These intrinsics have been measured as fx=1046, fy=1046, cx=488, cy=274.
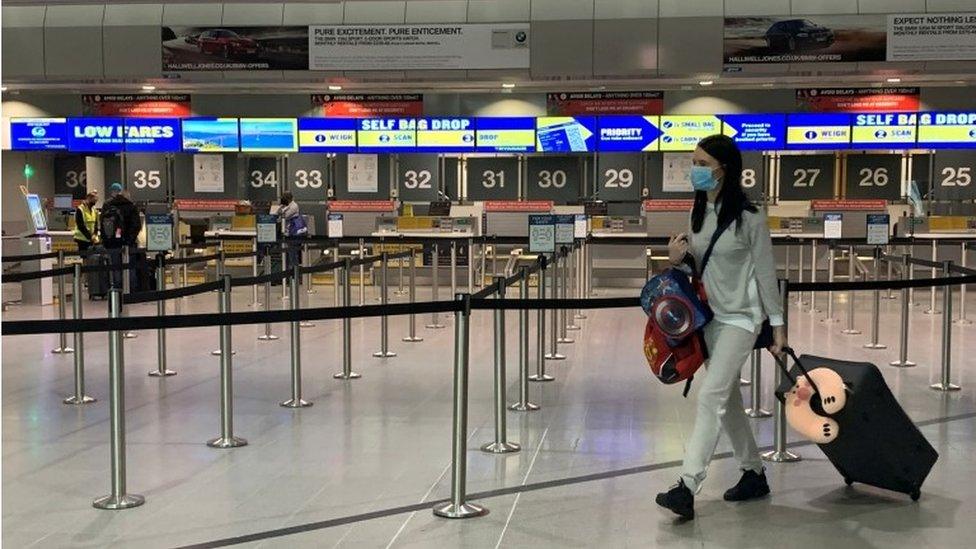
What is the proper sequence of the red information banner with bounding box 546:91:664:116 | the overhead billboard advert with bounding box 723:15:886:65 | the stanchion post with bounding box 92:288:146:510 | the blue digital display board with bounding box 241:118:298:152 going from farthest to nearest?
the blue digital display board with bounding box 241:118:298:152 < the red information banner with bounding box 546:91:664:116 < the overhead billboard advert with bounding box 723:15:886:65 < the stanchion post with bounding box 92:288:146:510

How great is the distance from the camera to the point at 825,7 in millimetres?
13812

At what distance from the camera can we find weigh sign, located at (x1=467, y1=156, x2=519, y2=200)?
1795cm

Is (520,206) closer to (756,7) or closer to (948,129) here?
(756,7)

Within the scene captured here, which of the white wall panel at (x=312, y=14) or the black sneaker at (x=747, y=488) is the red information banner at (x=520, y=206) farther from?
the black sneaker at (x=747, y=488)

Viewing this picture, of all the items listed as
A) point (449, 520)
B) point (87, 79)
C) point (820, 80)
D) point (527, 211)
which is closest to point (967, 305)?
point (820, 80)

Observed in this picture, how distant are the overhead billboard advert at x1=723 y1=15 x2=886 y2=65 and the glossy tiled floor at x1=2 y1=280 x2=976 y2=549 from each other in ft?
19.5

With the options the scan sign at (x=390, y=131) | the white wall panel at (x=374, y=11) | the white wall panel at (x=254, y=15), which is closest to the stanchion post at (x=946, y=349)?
the white wall panel at (x=374, y=11)

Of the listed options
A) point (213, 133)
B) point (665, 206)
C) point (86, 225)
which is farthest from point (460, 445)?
point (213, 133)

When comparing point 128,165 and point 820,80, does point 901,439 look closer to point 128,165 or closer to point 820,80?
point 820,80

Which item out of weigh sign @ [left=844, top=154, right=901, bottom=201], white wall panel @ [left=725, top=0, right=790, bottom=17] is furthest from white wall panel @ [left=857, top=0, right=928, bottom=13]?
weigh sign @ [left=844, top=154, right=901, bottom=201]

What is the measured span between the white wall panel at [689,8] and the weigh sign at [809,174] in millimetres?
4353

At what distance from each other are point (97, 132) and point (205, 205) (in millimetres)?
2192

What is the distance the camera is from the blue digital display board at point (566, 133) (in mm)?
16906

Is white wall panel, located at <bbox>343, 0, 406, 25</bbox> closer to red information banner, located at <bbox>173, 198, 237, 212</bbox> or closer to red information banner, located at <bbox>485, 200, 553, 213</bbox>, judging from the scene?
red information banner, located at <bbox>485, 200, 553, 213</bbox>
